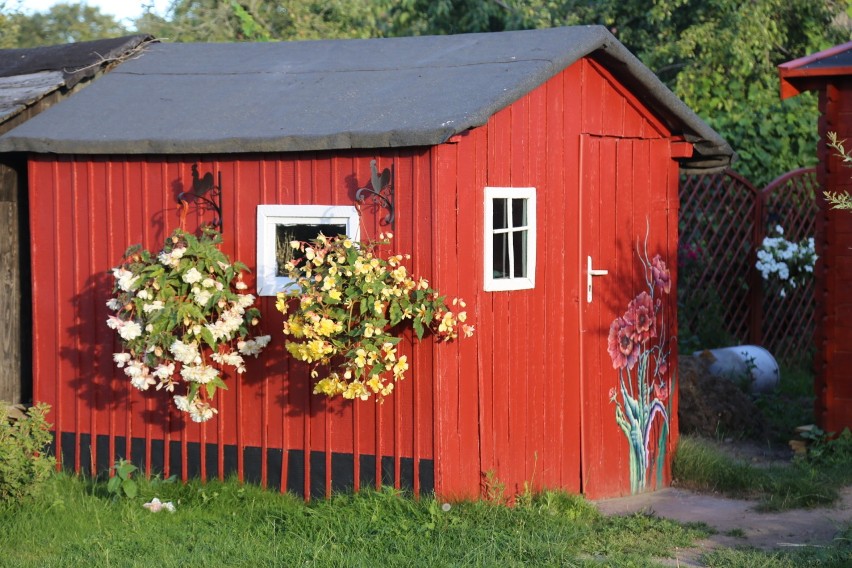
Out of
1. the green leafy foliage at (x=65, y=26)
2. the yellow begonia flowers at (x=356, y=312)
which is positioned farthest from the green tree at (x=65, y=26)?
the yellow begonia flowers at (x=356, y=312)

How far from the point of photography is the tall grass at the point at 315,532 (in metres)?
6.16

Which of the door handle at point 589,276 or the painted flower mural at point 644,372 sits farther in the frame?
the painted flower mural at point 644,372

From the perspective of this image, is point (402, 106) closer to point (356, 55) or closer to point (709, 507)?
point (356, 55)

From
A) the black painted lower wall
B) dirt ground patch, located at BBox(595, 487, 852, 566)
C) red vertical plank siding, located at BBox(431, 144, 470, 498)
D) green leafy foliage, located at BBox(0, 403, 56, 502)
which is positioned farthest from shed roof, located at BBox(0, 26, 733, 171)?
dirt ground patch, located at BBox(595, 487, 852, 566)

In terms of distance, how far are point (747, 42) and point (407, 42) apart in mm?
7220

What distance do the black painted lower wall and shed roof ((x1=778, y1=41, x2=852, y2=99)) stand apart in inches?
171

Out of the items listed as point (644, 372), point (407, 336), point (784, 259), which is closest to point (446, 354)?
point (407, 336)

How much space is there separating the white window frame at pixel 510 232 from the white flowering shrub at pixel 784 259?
218 inches

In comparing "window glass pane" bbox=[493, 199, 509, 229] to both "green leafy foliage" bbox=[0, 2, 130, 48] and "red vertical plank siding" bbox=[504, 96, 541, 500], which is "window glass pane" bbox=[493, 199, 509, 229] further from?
"green leafy foliage" bbox=[0, 2, 130, 48]

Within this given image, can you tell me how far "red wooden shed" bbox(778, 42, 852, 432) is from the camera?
360 inches

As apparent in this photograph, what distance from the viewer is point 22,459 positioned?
23.0 feet

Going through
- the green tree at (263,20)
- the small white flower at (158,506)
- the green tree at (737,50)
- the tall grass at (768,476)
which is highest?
the green tree at (263,20)

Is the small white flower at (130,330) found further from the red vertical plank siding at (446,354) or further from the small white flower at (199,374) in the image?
the red vertical plank siding at (446,354)

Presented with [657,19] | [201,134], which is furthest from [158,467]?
[657,19]
